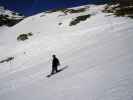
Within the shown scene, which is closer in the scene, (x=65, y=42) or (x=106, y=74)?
(x=106, y=74)

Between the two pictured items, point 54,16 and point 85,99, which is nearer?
point 85,99

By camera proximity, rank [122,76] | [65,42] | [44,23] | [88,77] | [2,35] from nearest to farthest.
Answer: [122,76]
[88,77]
[65,42]
[44,23]
[2,35]

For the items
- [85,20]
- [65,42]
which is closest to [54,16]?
[85,20]

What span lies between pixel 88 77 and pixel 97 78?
94 cm

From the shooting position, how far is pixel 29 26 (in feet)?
201

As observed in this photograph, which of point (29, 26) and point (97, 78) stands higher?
point (29, 26)

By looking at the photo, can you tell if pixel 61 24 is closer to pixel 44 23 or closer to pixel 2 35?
pixel 44 23

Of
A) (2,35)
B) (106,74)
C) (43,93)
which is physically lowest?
(43,93)

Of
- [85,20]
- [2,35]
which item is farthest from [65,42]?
[2,35]

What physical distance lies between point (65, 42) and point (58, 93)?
79.6 feet

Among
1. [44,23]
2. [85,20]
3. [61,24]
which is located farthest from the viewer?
[44,23]

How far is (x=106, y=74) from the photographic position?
12.9 meters

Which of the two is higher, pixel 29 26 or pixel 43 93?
pixel 29 26

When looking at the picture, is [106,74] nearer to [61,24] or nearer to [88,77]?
[88,77]
